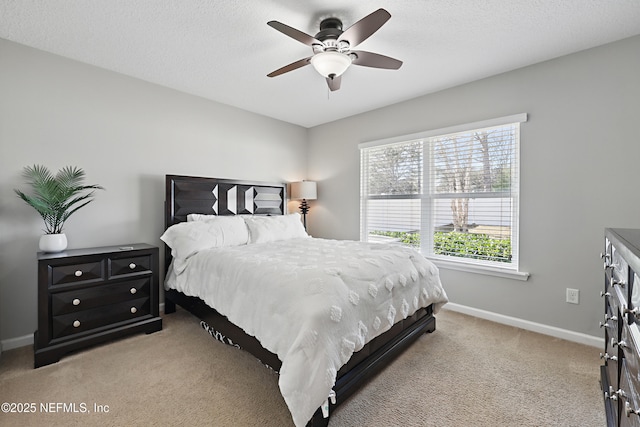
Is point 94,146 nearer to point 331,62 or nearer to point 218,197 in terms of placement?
point 218,197

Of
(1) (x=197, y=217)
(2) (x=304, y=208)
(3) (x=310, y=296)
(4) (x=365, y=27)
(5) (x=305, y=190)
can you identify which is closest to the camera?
(3) (x=310, y=296)

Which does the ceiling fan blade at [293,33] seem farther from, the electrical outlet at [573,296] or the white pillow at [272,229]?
the electrical outlet at [573,296]

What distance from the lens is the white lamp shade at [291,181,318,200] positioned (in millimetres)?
4301

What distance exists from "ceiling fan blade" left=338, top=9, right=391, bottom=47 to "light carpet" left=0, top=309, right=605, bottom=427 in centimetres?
228

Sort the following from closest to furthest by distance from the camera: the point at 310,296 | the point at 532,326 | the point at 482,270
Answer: the point at 310,296 → the point at 532,326 → the point at 482,270

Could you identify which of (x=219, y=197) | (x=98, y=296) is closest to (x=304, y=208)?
(x=219, y=197)

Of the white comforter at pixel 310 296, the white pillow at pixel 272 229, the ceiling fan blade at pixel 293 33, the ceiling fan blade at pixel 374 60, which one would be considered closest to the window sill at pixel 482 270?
the white comforter at pixel 310 296

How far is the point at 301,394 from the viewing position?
133 cm

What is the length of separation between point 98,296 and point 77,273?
0.25 meters

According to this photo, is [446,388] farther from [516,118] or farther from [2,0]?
[2,0]

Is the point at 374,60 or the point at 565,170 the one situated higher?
the point at 374,60

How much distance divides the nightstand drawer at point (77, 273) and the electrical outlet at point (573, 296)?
407 cm

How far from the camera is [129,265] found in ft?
8.15

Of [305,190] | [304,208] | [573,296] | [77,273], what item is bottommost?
[573,296]
